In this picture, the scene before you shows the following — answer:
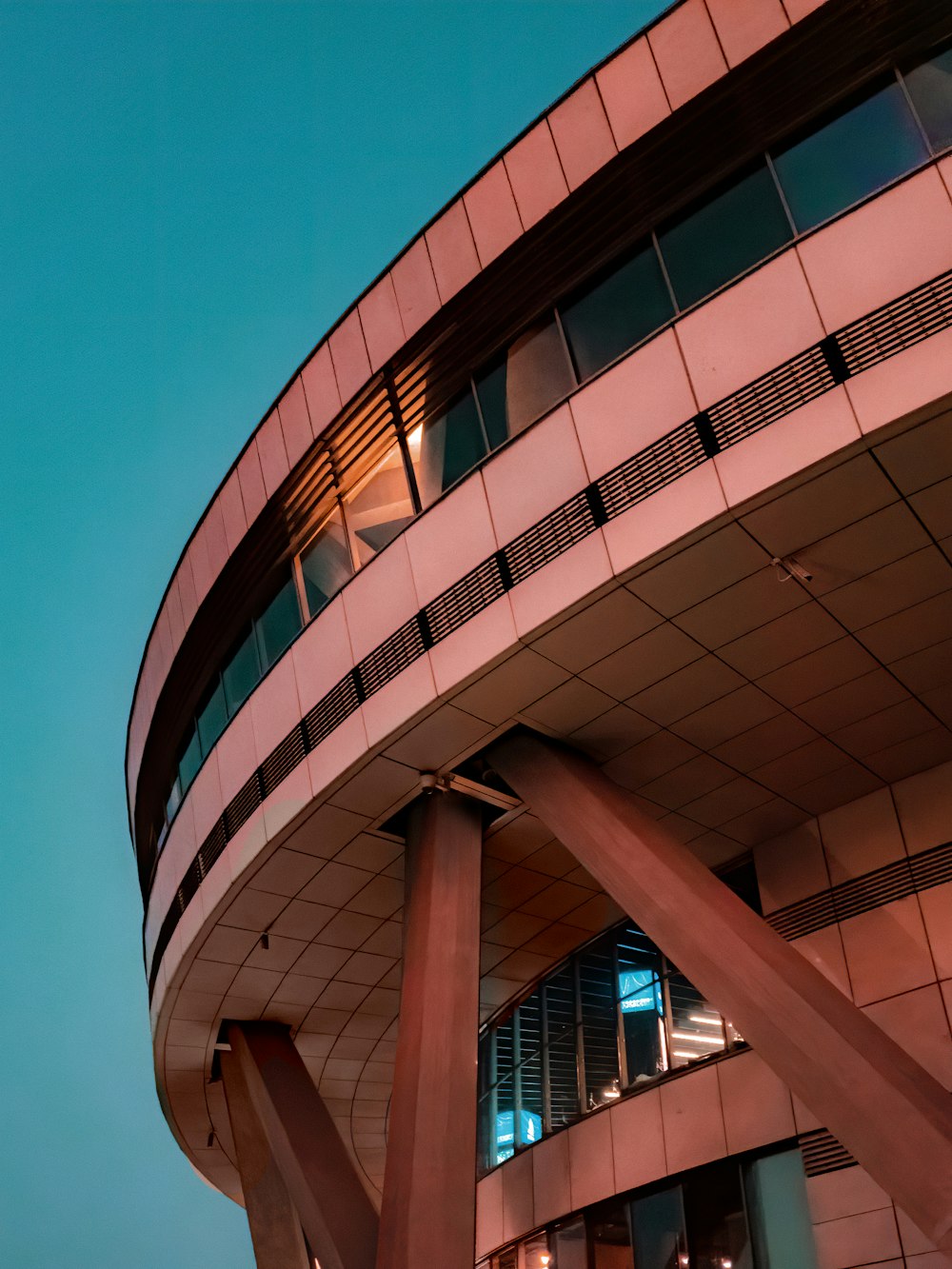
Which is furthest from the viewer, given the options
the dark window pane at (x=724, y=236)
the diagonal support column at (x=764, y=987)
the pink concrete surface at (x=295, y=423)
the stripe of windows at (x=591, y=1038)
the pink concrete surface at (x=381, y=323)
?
the stripe of windows at (x=591, y=1038)

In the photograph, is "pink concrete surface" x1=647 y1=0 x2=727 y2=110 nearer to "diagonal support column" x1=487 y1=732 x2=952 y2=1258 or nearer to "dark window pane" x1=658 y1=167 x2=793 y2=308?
"dark window pane" x1=658 y1=167 x2=793 y2=308

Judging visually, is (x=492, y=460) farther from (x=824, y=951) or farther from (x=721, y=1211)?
(x=721, y=1211)

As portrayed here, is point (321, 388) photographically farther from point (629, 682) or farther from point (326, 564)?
point (629, 682)

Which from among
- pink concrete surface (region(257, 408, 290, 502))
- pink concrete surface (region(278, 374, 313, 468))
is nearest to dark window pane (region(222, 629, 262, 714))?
pink concrete surface (region(257, 408, 290, 502))

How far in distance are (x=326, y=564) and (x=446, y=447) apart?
245 cm

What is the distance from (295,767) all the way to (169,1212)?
12980cm

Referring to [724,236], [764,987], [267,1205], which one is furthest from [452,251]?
[267,1205]

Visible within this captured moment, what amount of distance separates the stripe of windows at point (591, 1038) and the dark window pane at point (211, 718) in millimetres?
6558

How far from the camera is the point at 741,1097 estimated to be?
43.5 ft

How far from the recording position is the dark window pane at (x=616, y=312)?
11.4m

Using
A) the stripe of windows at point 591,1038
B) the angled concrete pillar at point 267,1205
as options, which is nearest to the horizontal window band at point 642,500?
the stripe of windows at point 591,1038

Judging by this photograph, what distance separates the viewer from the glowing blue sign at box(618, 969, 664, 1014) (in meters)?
15.4

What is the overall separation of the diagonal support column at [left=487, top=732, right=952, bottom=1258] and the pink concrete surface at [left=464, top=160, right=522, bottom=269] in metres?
5.55

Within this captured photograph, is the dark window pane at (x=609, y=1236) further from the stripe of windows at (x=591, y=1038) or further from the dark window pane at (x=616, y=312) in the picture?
the dark window pane at (x=616, y=312)
